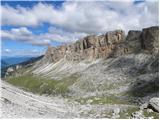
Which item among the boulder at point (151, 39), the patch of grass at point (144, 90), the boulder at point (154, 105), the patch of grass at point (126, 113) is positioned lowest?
the patch of grass at point (126, 113)

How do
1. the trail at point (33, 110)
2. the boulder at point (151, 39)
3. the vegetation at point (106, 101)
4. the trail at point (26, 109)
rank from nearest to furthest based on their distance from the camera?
1. the trail at point (26, 109)
2. the trail at point (33, 110)
3. the vegetation at point (106, 101)
4. the boulder at point (151, 39)

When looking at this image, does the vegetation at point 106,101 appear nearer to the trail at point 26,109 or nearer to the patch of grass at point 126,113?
the trail at point 26,109

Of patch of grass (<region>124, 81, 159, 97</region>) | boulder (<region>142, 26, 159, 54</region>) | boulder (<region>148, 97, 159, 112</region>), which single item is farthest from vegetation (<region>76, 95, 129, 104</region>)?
boulder (<region>142, 26, 159, 54</region>)

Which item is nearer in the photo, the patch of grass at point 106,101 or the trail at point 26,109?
the trail at point 26,109

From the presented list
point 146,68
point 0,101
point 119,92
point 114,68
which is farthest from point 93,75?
point 0,101

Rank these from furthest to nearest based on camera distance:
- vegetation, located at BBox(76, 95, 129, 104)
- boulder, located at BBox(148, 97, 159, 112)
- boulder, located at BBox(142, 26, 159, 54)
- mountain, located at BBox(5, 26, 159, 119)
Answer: boulder, located at BBox(142, 26, 159, 54)
mountain, located at BBox(5, 26, 159, 119)
vegetation, located at BBox(76, 95, 129, 104)
boulder, located at BBox(148, 97, 159, 112)

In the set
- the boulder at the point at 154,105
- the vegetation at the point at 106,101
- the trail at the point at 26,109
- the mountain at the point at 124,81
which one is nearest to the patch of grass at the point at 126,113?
the mountain at the point at 124,81

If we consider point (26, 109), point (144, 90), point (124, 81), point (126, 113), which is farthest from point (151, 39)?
point (26, 109)

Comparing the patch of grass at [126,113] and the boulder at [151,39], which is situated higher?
the boulder at [151,39]

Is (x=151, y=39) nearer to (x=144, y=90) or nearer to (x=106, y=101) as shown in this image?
(x=144, y=90)

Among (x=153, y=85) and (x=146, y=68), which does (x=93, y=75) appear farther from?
(x=153, y=85)

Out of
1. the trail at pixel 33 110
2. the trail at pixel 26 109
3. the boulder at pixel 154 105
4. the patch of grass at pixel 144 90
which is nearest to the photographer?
the trail at pixel 26 109

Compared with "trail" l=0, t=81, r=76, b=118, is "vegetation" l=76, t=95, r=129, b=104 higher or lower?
lower

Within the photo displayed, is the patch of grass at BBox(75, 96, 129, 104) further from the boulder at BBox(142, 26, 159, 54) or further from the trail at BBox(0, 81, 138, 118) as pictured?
the boulder at BBox(142, 26, 159, 54)
